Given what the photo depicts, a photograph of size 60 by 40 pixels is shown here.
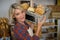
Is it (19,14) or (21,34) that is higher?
(19,14)

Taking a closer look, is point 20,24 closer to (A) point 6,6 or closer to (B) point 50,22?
(A) point 6,6

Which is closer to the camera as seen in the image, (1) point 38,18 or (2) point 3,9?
(1) point 38,18

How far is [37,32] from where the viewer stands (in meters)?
0.91

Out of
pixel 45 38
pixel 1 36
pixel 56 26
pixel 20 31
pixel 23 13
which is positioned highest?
pixel 23 13

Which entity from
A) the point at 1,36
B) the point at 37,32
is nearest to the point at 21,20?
the point at 37,32

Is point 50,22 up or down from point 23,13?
down

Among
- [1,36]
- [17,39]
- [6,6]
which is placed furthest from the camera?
[6,6]

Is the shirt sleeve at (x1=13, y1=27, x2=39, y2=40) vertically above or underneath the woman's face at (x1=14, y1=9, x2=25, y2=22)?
underneath

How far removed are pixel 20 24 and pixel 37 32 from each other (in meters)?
0.13

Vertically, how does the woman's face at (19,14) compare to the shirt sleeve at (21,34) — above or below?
above

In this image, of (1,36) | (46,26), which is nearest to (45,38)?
(46,26)

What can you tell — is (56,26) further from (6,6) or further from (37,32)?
(37,32)

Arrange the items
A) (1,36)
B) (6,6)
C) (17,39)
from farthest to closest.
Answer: (6,6), (1,36), (17,39)

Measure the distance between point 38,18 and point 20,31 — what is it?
0.15m
